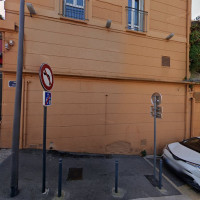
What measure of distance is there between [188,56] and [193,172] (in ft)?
18.5

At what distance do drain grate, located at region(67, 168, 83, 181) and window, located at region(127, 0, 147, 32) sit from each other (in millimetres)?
6245

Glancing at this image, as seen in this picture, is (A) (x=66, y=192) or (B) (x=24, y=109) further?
(B) (x=24, y=109)

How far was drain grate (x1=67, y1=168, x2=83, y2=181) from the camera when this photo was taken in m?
3.40

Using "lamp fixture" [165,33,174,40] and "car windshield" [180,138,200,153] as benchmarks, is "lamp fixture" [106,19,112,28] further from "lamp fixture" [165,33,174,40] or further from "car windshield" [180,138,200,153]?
"car windshield" [180,138,200,153]

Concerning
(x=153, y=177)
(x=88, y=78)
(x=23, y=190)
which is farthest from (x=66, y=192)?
(x=88, y=78)

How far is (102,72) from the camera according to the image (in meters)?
5.18

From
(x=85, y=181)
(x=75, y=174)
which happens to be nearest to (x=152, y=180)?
(x=85, y=181)

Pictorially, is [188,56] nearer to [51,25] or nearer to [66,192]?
[51,25]

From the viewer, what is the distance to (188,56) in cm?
635

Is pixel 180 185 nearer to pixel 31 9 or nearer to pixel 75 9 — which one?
pixel 75 9

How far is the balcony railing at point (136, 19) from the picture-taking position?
5.74 m

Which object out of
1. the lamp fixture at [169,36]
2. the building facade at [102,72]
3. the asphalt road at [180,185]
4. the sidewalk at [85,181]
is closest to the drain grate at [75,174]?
the sidewalk at [85,181]

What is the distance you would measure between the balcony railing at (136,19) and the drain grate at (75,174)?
6245mm

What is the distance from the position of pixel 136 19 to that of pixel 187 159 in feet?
20.1
